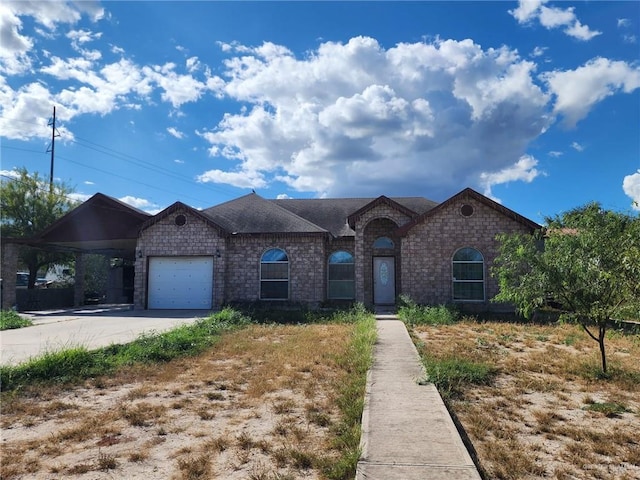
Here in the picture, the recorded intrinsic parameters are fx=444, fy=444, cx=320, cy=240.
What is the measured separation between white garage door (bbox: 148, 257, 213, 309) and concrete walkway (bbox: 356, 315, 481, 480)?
525 inches

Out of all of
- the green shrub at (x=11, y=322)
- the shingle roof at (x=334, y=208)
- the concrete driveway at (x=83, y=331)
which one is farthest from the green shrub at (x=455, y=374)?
the shingle roof at (x=334, y=208)

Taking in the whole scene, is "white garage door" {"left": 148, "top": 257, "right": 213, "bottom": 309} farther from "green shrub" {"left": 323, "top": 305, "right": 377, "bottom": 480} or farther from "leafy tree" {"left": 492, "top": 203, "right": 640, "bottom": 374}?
"leafy tree" {"left": 492, "top": 203, "right": 640, "bottom": 374}

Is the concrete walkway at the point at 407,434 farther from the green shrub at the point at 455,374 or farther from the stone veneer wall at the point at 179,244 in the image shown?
the stone veneer wall at the point at 179,244

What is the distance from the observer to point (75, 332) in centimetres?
1291

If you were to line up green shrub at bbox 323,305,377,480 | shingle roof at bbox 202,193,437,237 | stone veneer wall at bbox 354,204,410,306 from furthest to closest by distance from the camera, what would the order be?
shingle roof at bbox 202,193,437,237 < stone veneer wall at bbox 354,204,410,306 < green shrub at bbox 323,305,377,480

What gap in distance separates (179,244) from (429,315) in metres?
11.0

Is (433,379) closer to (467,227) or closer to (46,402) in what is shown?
(46,402)

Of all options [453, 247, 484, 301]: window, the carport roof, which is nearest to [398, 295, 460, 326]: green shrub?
[453, 247, 484, 301]: window

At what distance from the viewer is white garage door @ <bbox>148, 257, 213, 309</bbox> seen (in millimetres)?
19297

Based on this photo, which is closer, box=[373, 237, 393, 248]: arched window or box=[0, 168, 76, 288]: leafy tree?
box=[373, 237, 393, 248]: arched window

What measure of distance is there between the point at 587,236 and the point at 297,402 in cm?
521

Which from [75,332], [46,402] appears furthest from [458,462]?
[75,332]

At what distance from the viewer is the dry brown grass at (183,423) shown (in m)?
4.07

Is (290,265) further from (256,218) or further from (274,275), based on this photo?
(256,218)
